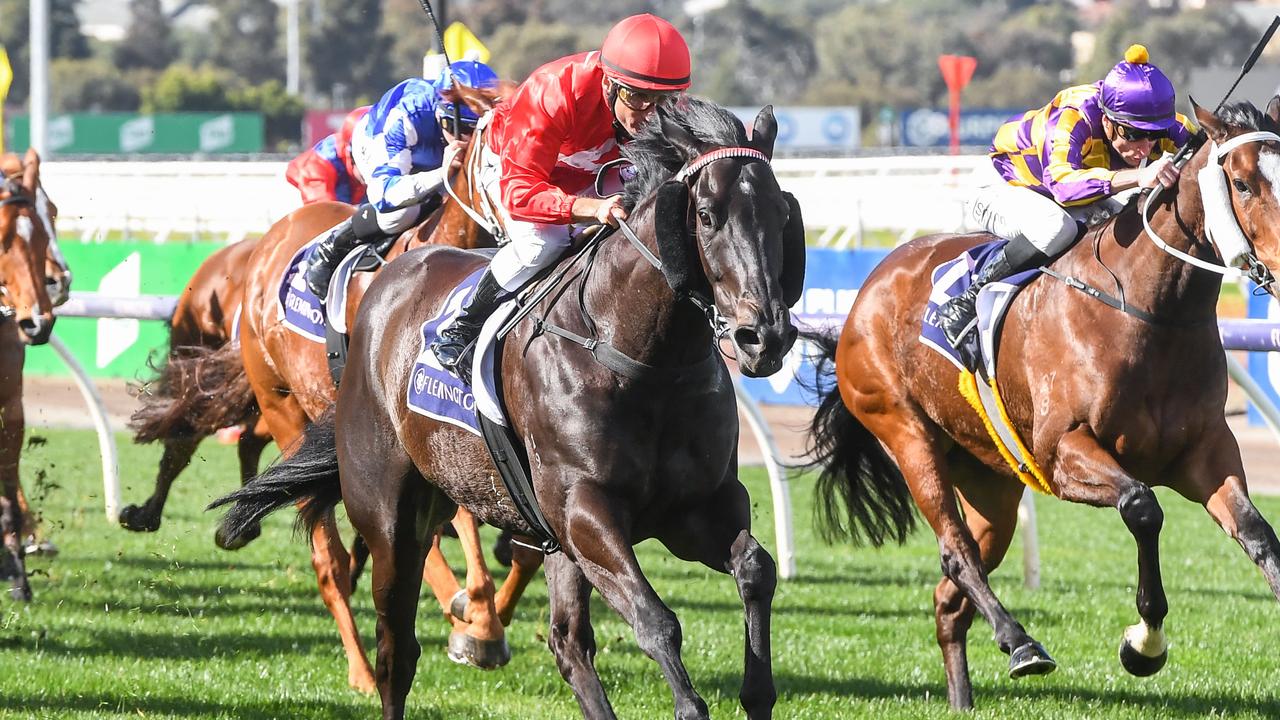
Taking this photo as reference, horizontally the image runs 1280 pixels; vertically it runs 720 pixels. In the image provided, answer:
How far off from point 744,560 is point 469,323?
3.45 ft

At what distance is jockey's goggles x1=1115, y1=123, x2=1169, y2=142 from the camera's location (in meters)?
5.30

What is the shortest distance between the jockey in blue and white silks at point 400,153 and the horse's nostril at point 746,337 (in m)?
2.80

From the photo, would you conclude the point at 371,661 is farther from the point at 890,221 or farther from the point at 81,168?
the point at 81,168

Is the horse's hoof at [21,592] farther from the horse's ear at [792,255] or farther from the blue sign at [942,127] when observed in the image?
the blue sign at [942,127]

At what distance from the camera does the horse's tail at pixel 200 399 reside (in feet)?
23.2

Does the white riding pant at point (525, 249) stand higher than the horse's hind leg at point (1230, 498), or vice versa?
the white riding pant at point (525, 249)

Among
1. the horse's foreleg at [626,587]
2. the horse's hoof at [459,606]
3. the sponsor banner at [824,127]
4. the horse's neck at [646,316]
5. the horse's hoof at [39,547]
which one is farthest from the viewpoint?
the sponsor banner at [824,127]

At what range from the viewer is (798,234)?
3719 millimetres

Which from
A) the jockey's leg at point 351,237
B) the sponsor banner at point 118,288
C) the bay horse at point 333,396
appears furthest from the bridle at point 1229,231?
the sponsor banner at point 118,288

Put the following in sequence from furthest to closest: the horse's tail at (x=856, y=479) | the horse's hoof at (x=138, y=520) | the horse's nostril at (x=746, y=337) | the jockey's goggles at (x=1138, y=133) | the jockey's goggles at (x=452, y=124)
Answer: the horse's hoof at (x=138, y=520), the horse's tail at (x=856, y=479), the jockey's goggles at (x=452, y=124), the jockey's goggles at (x=1138, y=133), the horse's nostril at (x=746, y=337)

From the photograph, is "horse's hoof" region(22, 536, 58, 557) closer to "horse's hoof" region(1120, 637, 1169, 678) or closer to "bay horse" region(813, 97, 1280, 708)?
"bay horse" region(813, 97, 1280, 708)

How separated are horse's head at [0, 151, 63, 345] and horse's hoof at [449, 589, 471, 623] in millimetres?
1866

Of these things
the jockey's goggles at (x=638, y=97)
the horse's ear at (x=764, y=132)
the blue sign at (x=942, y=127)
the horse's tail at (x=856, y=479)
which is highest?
the horse's ear at (x=764, y=132)

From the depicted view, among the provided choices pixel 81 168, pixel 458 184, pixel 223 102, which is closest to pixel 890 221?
pixel 81 168
